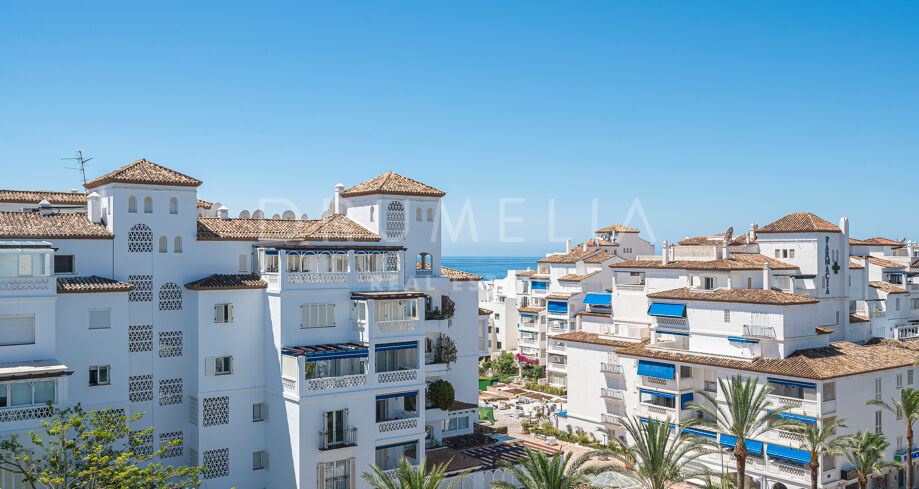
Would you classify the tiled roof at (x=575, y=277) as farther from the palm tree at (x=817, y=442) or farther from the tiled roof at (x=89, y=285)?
the tiled roof at (x=89, y=285)

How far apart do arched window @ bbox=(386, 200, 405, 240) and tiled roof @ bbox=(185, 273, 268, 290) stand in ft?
29.4

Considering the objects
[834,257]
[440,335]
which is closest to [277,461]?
[440,335]

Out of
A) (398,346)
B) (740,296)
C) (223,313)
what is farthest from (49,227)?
(740,296)

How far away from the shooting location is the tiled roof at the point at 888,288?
65.3 m

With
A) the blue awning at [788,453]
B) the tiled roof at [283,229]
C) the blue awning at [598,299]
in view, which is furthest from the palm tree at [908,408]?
the tiled roof at [283,229]

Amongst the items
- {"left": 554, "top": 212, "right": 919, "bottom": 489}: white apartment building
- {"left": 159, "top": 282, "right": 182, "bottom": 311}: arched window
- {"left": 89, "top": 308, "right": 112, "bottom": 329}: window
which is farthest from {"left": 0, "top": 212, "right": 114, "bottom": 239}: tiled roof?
{"left": 554, "top": 212, "right": 919, "bottom": 489}: white apartment building

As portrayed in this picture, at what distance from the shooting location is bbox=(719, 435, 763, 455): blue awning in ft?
158

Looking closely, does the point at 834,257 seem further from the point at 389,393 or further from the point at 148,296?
the point at 148,296

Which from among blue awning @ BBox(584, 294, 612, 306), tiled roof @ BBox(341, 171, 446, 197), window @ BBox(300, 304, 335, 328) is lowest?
blue awning @ BBox(584, 294, 612, 306)

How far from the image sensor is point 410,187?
164 ft

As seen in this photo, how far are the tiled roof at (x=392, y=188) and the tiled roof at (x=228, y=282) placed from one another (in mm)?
9204

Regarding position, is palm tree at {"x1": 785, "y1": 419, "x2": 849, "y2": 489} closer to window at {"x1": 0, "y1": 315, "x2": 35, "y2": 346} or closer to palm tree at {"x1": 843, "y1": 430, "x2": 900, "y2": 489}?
palm tree at {"x1": 843, "y1": 430, "x2": 900, "y2": 489}

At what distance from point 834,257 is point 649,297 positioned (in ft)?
Answer: 46.5

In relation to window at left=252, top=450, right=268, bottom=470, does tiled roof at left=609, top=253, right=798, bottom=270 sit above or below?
above
